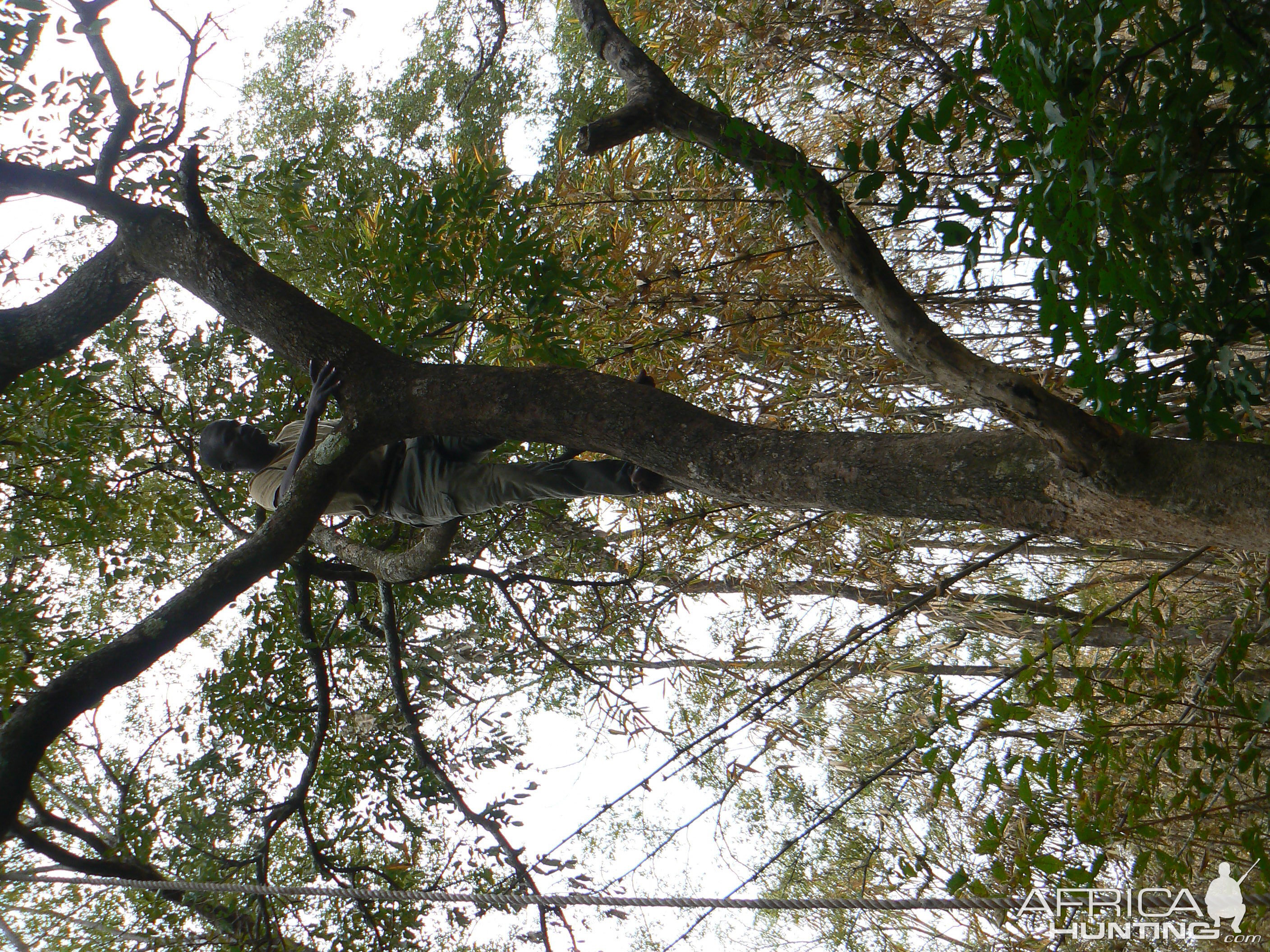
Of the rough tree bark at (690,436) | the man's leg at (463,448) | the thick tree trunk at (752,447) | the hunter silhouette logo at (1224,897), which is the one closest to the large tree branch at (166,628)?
the rough tree bark at (690,436)

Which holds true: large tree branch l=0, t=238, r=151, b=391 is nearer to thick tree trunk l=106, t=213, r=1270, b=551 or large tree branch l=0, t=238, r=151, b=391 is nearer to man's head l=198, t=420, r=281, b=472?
thick tree trunk l=106, t=213, r=1270, b=551

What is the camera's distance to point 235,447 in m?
3.31

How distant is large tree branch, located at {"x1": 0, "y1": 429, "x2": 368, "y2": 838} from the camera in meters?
2.04

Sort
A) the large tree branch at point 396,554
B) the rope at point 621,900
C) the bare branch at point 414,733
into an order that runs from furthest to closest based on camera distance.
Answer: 1. the bare branch at point 414,733
2. the large tree branch at point 396,554
3. the rope at point 621,900

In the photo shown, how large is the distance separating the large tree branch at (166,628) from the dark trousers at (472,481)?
41cm

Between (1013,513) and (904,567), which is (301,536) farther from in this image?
(904,567)

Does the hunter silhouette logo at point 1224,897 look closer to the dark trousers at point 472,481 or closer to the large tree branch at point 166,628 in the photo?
the dark trousers at point 472,481

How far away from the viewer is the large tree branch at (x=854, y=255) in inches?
65.5

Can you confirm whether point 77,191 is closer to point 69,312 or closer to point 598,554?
point 69,312

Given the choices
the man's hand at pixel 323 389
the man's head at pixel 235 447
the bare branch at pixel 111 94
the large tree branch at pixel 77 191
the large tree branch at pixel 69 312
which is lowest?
the man's hand at pixel 323 389

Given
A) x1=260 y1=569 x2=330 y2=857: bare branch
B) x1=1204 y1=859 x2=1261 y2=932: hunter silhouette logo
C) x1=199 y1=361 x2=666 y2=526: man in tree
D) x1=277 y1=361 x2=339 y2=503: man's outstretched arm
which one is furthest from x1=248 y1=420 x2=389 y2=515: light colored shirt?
x1=1204 y1=859 x2=1261 y2=932: hunter silhouette logo

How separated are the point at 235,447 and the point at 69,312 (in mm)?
913

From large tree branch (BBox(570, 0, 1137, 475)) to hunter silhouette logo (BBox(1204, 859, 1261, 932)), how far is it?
1.47 m

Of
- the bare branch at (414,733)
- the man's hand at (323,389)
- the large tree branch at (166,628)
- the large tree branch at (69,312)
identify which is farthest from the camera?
the bare branch at (414,733)
